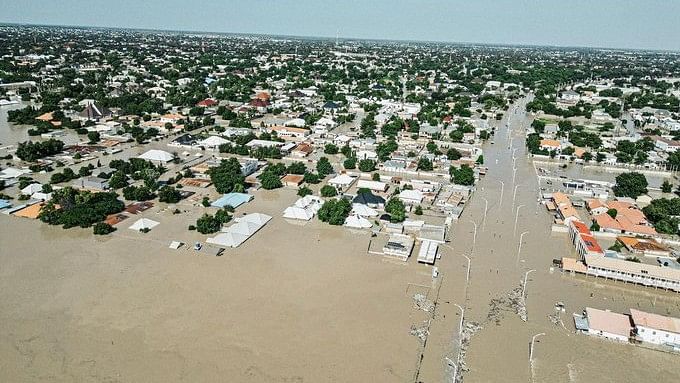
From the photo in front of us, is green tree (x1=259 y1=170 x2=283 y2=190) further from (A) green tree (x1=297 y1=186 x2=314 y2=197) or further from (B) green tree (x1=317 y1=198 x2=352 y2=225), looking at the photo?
(B) green tree (x1=317 y1=198 x2=352 y2=225)

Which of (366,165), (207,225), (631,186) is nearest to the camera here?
(207,225)

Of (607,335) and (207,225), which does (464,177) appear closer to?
(607,335)

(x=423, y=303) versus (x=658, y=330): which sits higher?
(x=658, y=330)

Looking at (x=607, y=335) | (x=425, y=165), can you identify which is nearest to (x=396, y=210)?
(x=425, y=165)

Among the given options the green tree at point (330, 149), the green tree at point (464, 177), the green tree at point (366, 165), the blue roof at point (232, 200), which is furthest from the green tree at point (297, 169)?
the green tree at point (464, 177)

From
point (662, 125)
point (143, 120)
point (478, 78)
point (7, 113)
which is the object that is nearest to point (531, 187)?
point (662, 125)

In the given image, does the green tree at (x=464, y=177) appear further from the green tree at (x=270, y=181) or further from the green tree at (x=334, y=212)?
the green tree at (x=270, y=181)

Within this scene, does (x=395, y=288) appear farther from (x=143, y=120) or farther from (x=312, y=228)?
(x=143, y=120)
